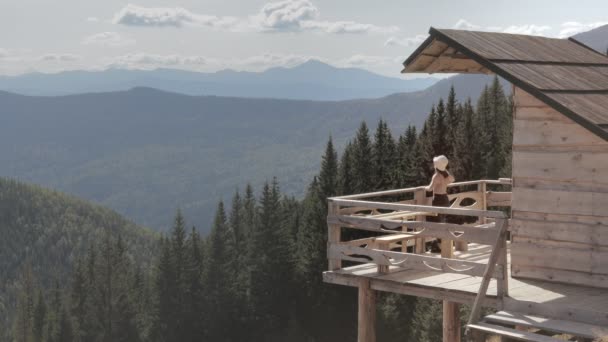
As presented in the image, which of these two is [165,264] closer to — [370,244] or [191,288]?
[191,288]

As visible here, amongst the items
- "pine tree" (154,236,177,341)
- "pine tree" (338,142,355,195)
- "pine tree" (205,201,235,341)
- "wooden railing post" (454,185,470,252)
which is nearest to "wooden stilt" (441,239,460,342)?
"wooden railing post" (454,185,470,252)

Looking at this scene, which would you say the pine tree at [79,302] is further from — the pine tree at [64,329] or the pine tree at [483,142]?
the pine tree at [483,142]

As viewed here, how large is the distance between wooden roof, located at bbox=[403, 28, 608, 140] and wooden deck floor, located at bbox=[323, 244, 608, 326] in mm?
2698

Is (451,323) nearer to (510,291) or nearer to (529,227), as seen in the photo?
(510,291)

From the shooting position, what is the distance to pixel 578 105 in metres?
14.1

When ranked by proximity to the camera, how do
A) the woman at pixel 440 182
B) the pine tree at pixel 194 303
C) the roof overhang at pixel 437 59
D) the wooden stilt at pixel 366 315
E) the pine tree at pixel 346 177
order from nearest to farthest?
the wooden stilt at pixel 366 315, the roof overhang at pixel 437 59, the woman at pixel 440 182, the pine tree at pixel 346 177, the pine tree at pixel 194 303

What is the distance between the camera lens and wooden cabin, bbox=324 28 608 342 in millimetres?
13570

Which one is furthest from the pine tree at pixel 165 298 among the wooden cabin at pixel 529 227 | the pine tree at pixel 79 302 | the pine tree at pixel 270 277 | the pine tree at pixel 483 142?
the wooden cabin at pixel 529 227

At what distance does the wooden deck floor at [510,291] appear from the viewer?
43.2 ft

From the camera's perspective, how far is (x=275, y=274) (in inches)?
3196

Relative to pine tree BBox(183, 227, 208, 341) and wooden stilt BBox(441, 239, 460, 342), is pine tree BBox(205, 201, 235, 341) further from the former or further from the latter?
wooden stilt BBox(441, 239, 460, 342)

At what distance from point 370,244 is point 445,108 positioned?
59.7 meters

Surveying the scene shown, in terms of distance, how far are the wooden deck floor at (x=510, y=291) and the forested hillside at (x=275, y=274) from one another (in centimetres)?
3871

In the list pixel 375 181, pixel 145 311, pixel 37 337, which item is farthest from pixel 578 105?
pixel 37 337
